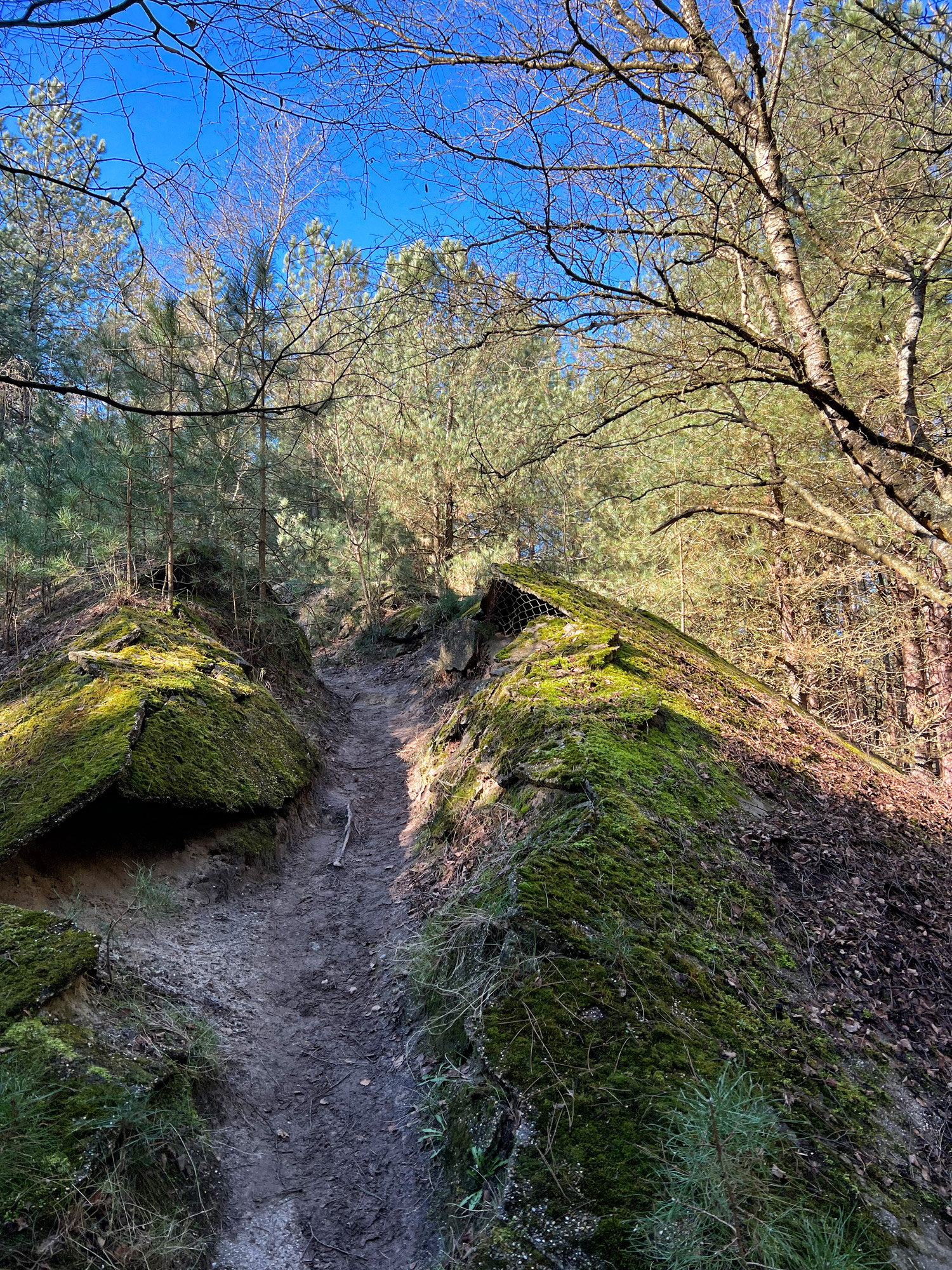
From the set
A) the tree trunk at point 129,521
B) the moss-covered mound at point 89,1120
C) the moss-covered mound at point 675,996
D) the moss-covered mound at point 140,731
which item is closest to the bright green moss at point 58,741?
the moss-covered mound at point 140,731

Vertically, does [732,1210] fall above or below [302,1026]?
above

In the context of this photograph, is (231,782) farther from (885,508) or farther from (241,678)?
(885,508)

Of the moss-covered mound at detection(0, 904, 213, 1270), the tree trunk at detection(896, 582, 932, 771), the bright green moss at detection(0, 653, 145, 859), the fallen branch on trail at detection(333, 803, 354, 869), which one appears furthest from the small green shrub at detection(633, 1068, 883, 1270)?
the tree trunk at detection(896, 582, 932, 771)

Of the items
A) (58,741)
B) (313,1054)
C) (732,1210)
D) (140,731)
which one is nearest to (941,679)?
(732,1210)

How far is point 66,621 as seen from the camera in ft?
28.7

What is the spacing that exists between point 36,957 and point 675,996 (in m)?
2.85

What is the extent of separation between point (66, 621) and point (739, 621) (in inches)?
384

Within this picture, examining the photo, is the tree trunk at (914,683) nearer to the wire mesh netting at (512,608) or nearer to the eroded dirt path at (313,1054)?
the wire mesh netting at (512,608)

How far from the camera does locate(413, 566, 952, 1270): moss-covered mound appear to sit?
6.72 ft

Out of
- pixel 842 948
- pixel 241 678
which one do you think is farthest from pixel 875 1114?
pixel 241 678

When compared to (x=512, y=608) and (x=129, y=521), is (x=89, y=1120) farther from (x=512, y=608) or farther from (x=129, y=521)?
(x=129, y=521)

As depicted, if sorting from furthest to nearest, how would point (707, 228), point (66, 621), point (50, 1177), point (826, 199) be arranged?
point (66, 621) < point (826, 199) < point (707, 228) < point (50, 1177)

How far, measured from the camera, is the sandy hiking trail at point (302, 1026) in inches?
102

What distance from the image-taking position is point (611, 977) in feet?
9.37
